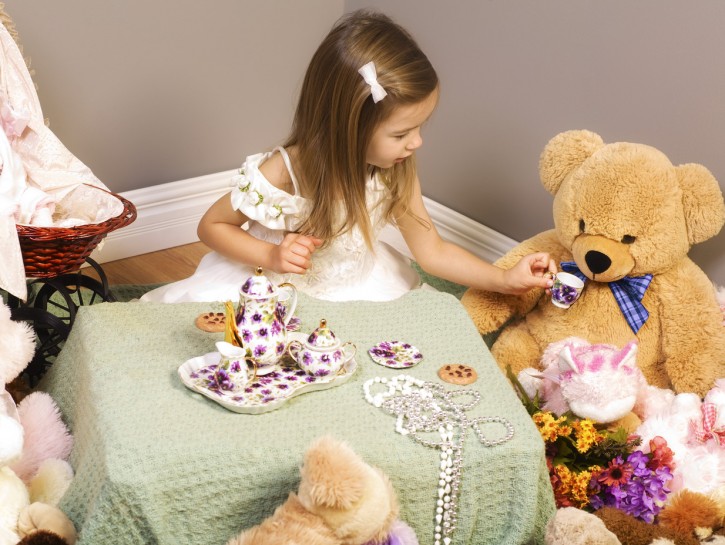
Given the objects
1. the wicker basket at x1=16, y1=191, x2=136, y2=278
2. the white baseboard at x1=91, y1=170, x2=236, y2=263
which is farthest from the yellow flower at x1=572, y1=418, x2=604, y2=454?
the white baseboard at x1=91, y1=170, x2=236, y2=263

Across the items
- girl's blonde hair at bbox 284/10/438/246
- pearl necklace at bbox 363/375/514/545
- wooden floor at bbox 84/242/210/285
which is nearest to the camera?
pearl necklace at bbox 363/375/514/545

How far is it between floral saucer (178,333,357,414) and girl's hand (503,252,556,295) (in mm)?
504

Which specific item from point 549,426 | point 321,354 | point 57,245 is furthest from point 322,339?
point 57,245

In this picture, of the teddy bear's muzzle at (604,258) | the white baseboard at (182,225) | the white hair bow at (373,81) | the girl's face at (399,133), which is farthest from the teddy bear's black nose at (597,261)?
the white baseboard at (182,225)

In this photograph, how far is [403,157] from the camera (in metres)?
1.61

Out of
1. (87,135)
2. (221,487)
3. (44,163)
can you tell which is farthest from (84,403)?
(87,135)

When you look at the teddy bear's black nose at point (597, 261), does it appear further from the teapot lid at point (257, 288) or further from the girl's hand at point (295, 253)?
the teapot lid at point (257, 288)

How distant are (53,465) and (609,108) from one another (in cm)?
133

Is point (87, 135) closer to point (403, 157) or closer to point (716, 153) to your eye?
point (403, 157)

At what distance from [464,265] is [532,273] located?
0.16 meters

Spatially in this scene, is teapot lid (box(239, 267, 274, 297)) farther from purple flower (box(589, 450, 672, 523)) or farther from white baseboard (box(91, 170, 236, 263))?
white baseboard (box(91, 170, 236, 263))

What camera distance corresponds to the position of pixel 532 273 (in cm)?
169

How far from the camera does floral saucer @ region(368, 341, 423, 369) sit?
1.32 metres

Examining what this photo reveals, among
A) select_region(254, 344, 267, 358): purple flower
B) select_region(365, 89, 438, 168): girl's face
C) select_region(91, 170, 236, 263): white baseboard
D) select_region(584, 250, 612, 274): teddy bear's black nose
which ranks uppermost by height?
select_region(365, 89, 438, 168): girl's face
